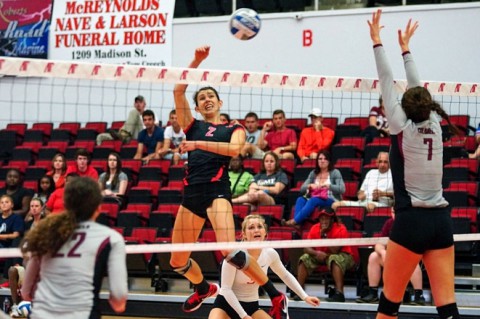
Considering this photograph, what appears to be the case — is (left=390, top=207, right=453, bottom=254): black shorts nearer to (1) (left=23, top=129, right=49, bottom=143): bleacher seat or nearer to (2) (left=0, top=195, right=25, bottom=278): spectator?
(2) (left=0, top=195, right=25, bottom=278): spectator

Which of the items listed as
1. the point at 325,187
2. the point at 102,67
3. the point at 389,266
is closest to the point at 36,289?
the point at 389,266

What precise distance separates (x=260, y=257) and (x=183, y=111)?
1.77 m


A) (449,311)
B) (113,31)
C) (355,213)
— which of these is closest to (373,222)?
(355,213)

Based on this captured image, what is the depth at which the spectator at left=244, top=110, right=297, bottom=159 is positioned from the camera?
1544cm

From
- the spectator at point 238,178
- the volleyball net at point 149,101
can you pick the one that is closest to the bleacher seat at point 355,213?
the volleyball net at point 149,101

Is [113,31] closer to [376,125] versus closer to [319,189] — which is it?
[376,125]

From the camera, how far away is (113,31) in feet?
64.2

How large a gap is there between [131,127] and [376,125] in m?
4.82

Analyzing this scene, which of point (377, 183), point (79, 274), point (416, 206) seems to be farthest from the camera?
point (377, 183)

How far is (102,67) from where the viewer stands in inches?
340

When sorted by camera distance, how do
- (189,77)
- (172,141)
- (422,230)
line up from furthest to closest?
(172,141)
(189,77)
(422,230)

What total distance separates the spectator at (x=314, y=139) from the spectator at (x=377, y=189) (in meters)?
1.62

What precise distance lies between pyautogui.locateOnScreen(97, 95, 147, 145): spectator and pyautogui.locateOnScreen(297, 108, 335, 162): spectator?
3559mm

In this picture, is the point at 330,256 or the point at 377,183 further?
the point at 377,183
